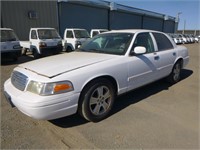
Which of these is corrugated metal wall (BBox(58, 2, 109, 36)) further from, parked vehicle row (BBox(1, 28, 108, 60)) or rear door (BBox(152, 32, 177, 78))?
rear door (BBox(152, 32, 177, 78))

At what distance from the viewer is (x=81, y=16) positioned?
65.0 feet

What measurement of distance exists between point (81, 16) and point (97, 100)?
58.9ft

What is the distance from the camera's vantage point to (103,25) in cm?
2272

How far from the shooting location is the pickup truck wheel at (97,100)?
9.96ft

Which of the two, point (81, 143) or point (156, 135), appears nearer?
point (81, 143)

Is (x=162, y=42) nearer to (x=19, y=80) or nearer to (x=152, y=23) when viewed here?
(x=19, y=80)

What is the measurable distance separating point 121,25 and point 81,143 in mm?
24118

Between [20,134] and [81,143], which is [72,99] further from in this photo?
[20,134]

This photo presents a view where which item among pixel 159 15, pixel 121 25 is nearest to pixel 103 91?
pixel 121 25

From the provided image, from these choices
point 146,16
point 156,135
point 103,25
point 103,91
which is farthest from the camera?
point 146,16

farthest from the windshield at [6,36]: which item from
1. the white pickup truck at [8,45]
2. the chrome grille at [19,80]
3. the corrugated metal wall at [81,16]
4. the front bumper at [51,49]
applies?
the corrugated metal wall at [81,16]

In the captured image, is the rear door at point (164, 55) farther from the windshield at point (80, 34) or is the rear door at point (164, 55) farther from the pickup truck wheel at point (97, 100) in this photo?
the windshield at point (80, 34)

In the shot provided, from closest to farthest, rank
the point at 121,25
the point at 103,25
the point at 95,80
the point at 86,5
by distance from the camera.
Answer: the point at 95,80 < the point at 86,5 < the point at 103,25 < the point at 121,25

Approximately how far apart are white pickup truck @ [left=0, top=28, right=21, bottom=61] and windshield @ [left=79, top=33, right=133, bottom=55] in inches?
225
